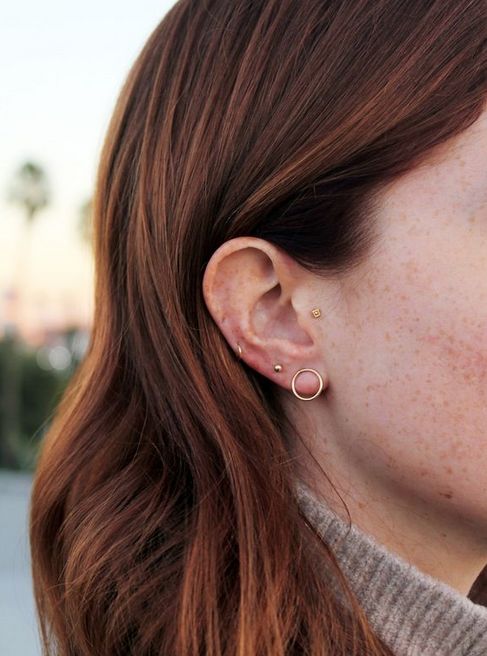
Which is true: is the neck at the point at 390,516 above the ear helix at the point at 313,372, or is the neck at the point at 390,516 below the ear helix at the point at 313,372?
below

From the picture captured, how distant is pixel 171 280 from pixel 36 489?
56cm

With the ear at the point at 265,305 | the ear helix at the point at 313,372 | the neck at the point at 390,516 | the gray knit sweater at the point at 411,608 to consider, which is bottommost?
the gray knit sweater at the point at 411,608

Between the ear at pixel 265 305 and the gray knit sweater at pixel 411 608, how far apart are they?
33 cm

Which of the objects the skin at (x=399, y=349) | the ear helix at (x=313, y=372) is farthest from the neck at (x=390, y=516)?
the ear helix at (x=313, y=372)

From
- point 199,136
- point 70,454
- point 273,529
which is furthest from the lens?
point 70,454

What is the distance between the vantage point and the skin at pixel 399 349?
5.04ft

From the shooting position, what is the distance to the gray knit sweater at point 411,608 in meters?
1.60

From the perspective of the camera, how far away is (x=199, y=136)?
1671 millimetres

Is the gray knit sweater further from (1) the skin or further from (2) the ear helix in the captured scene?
(2) the ear helix

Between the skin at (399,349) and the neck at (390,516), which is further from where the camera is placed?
the neck at (390,516)

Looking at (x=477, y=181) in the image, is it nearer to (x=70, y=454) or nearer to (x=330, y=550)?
(x=330, y=550)

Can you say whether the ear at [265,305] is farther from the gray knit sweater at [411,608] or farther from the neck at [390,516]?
the gray knit sweater at [411,608]

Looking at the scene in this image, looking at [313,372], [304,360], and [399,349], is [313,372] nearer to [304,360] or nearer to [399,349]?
[304,360]

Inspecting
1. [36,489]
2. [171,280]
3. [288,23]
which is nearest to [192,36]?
[288,23]
